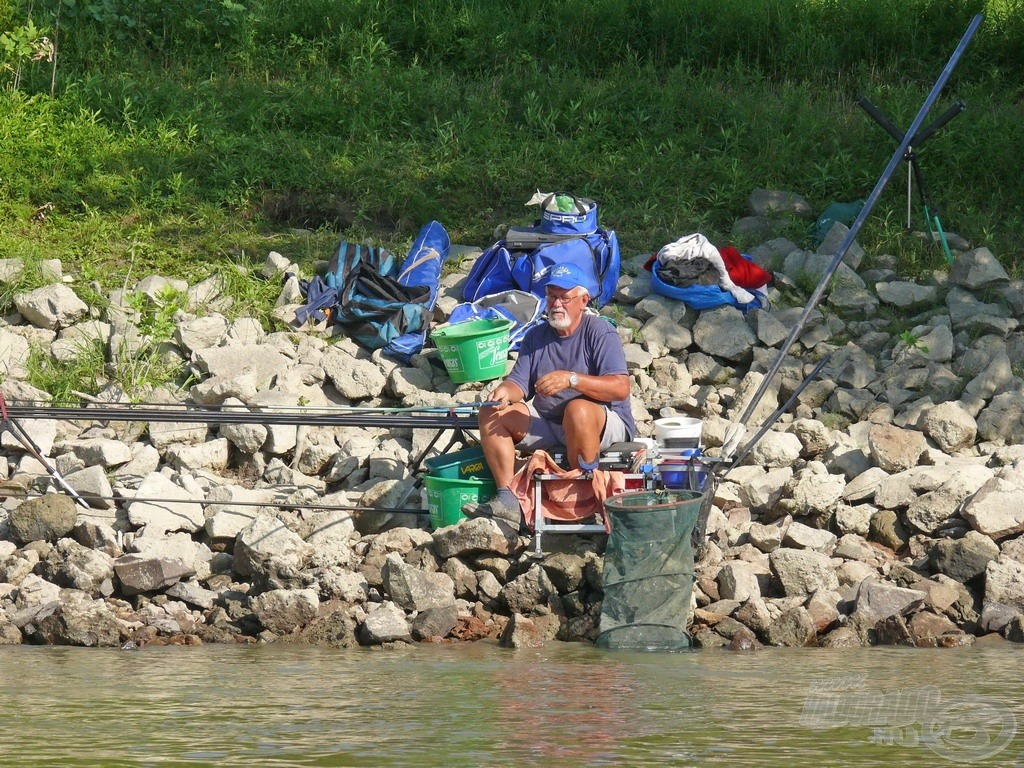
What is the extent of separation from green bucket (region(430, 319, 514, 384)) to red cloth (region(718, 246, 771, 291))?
6.56 ft

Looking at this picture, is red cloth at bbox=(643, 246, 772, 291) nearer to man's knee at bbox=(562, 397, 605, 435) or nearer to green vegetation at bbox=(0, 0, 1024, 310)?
green vegetation at bbox=(0, 0, 1024, 310)

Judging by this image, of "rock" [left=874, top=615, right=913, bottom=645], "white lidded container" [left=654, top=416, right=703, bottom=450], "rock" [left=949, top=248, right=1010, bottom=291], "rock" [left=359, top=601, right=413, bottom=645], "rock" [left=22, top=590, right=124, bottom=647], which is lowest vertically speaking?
"rock" [left=22, top=590, right=124, bottom=647]

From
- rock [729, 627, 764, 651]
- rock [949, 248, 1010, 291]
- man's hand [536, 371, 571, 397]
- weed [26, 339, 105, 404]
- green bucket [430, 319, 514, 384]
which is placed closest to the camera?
rock [729, 627, 764, 651]

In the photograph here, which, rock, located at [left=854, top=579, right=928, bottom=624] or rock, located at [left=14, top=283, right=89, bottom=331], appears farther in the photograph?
rock, located at [left=14, top=283, right=89, bottom=331]

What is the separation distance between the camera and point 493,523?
22.7 feet

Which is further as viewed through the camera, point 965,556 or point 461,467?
point 461,467

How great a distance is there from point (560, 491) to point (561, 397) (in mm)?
517

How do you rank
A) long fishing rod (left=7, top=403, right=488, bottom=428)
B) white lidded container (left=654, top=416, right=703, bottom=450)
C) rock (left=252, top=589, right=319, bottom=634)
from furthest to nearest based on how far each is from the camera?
long fishing rod (left=7, top=403, right=488, bottom=428), white lidded container (left=654, top=416, right=703, bottom=450), rock (left=252, top=589, right=319, bottom=634)

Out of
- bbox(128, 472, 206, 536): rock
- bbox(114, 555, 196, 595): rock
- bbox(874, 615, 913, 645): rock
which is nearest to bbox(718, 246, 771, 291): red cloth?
bbox(874, 615, 913, 645): rock

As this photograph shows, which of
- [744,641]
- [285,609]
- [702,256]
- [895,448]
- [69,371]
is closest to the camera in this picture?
[744,641]

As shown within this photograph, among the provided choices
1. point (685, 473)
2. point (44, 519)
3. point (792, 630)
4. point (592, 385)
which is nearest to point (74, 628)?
point (44, 519)

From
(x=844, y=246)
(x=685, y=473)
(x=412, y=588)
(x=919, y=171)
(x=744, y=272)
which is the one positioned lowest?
(x=412, y=588)

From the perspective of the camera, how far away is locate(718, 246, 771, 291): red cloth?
9.80 m

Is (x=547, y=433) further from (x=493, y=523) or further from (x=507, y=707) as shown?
(x=507, y=707)
